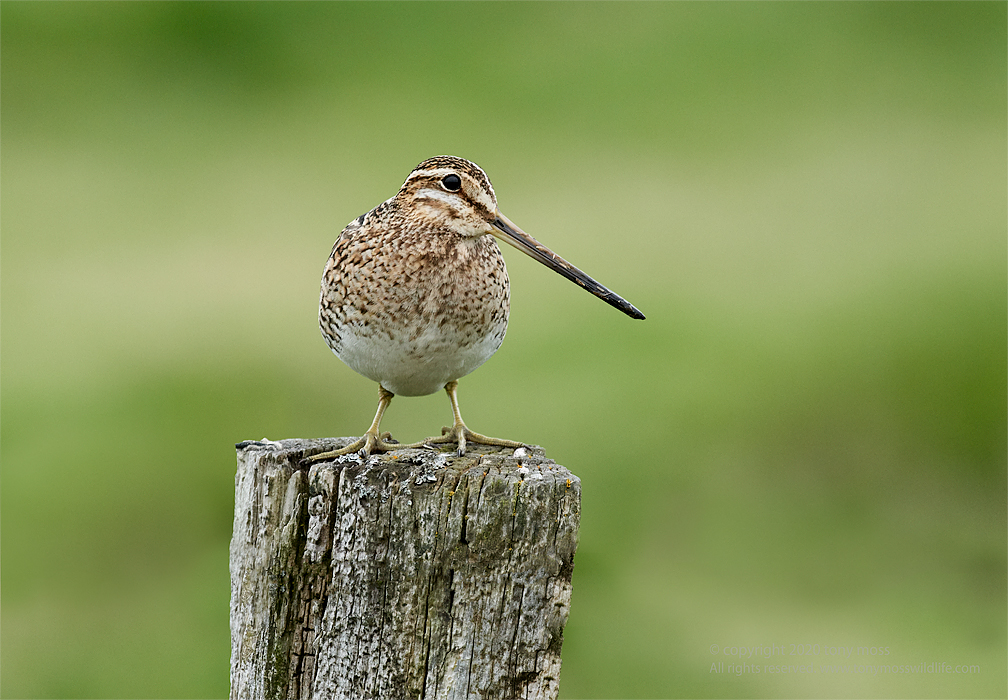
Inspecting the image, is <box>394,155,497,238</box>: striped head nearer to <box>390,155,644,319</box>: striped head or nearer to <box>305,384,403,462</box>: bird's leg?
<box>390,155,644,319</box>: striped head

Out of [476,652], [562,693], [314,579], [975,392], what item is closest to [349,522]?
[314,579]

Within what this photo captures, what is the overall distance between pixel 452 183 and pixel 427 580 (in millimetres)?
1596

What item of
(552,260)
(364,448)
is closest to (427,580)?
(364,448)

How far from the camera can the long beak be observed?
3947 millimetres

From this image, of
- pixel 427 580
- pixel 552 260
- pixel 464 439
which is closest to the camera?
pixel 427 580

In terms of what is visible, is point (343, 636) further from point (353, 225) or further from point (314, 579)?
point (353, 225)

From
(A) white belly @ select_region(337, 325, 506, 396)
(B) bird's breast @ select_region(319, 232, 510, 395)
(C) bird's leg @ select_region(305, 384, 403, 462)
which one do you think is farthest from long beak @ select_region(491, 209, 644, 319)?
(C) bird's leg @ select_region(305, 384, 403, 462)

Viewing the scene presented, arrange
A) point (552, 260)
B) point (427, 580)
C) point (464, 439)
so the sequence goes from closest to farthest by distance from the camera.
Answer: point (427, 580) < point (552, 260) < point (464, 439)

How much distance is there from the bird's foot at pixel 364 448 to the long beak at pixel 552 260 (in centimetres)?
98

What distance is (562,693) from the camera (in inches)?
310

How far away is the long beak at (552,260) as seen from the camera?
155 inches

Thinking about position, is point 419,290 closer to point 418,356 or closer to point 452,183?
point 418,356

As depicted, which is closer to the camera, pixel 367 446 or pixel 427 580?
pixel 427 580

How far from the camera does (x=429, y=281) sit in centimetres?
403
